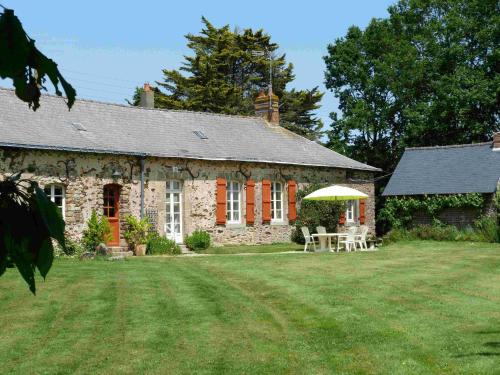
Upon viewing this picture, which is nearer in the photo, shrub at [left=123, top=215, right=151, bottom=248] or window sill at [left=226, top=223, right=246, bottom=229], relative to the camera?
shrub at [left=123, top=215, right=151, bottom=248]

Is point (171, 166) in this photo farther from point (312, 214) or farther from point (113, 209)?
point (312, 214)

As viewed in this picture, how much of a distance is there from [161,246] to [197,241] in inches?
63.3

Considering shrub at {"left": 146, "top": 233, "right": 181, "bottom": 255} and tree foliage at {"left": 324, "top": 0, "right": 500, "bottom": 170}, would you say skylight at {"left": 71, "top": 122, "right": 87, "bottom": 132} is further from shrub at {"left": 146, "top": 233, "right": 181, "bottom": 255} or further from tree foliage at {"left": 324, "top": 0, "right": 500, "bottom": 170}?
tree foliage at {"left": 324, "top": 0, "right": 500, "bottom": 170}

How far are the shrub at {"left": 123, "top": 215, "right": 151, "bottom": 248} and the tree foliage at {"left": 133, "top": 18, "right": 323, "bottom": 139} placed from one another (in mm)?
17682

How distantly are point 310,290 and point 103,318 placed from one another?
3.83 m

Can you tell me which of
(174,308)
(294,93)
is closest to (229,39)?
(294,93)

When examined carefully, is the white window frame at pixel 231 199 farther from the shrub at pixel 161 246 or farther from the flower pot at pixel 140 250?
the flower pot at pixel 140 250

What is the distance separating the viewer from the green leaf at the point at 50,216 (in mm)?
1584

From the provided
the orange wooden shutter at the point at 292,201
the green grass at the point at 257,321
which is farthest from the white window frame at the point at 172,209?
the green grass at the point at 257,321

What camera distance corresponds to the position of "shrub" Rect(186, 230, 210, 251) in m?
24.3

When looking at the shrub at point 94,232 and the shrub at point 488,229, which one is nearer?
the shrub at point 94,232

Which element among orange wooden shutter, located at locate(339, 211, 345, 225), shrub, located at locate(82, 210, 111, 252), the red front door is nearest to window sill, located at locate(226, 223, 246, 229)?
the red front door

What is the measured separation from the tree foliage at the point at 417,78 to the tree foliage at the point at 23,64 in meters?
33.4

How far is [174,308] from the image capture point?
37.0 feet
